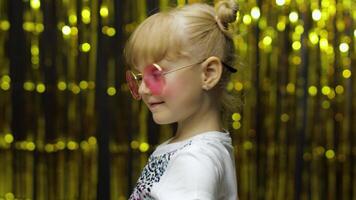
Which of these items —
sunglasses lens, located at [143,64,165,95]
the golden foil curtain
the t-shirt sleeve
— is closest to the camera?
the t-shirt sleeve

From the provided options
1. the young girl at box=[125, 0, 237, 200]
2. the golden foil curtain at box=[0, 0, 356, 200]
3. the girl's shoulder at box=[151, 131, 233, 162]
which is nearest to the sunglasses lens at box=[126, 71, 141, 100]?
the young girl at box=[125, 0, 237, 200]

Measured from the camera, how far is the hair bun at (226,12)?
107 cm

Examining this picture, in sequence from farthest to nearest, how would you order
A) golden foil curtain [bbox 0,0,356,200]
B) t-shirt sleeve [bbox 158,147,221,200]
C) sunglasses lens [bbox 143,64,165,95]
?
golden foil curtain [bbox 0,0,356,200] < sunglasses lens [bbox 143,64,165,95] < t-shirt sleeve [bbox 158,147,221,200]

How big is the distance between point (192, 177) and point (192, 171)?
11mm

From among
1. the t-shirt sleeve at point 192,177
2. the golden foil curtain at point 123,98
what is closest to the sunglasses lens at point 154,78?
the t-shirt sleeve at point 192,177

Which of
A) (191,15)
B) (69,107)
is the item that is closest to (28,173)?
(69,107)

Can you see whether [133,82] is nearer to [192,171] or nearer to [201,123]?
[201,123]

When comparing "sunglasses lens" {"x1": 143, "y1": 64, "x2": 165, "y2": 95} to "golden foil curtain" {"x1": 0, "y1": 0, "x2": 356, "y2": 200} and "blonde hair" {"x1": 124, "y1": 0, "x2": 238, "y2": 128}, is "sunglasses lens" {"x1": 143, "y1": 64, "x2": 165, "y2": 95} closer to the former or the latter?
"blonde hair" {"x1": 124, "y1": 0, "x2": 238, "y2": 128}

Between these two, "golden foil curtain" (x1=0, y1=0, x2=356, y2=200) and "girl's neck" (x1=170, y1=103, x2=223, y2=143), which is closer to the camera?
"girl's neck" (x1=170, y1=103, x2=223, y2=143)

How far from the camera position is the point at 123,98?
2062 mm

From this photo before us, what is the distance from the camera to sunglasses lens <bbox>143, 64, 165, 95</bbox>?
1.02m

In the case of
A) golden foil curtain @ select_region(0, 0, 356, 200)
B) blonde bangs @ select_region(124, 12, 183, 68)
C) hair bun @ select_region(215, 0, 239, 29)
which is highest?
hair bun @ select_region(215, 0, 239, 29)

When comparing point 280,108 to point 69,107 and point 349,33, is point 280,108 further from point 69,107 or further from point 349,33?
point 69,107

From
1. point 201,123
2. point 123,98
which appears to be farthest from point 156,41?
point 123,98
